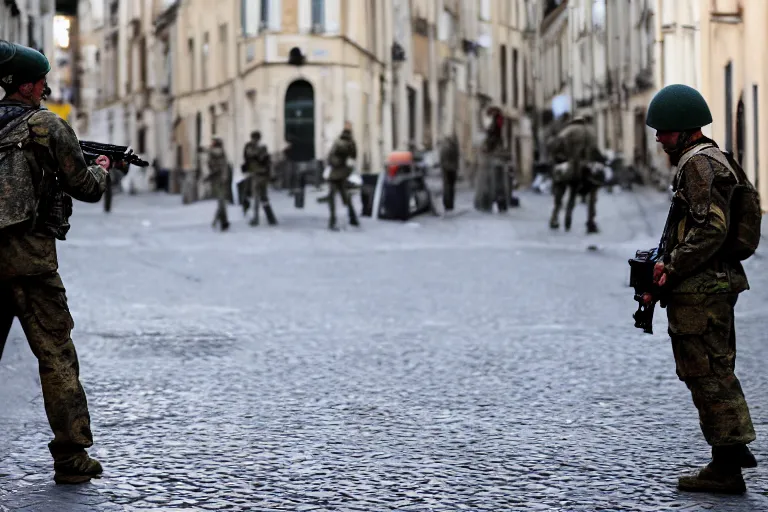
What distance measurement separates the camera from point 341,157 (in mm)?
24922

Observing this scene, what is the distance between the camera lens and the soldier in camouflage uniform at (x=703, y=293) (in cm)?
541

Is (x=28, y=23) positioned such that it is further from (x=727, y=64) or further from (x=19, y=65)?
(x=19, y=65)

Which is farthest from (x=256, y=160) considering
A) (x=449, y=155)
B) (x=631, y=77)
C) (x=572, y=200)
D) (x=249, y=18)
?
(x=631, y=77)

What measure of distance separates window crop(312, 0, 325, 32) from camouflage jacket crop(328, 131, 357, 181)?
57.8 feet

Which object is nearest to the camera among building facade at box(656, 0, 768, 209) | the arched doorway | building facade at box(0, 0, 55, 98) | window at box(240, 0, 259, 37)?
building facade at box(656, 0, 768, 209)

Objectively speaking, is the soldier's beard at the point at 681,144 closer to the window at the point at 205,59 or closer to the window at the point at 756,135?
the window at the point at 756,135

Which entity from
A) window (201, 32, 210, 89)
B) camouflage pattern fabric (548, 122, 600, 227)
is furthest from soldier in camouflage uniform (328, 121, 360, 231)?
window (201, 32, 210, 89)

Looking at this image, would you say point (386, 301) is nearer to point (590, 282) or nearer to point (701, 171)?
point (590, 282)

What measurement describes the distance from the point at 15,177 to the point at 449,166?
24069mm

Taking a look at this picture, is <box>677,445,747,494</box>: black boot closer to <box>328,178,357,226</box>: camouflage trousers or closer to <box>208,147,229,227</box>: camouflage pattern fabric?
<box>328,178,357,226</box>: camouflage trousers

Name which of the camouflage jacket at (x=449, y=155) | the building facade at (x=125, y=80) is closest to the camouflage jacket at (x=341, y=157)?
the camouflage jacket at (x=449, y=155)

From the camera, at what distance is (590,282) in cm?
1459

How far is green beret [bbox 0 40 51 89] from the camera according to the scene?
18.2 ft

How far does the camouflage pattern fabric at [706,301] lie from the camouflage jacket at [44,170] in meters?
2.18
